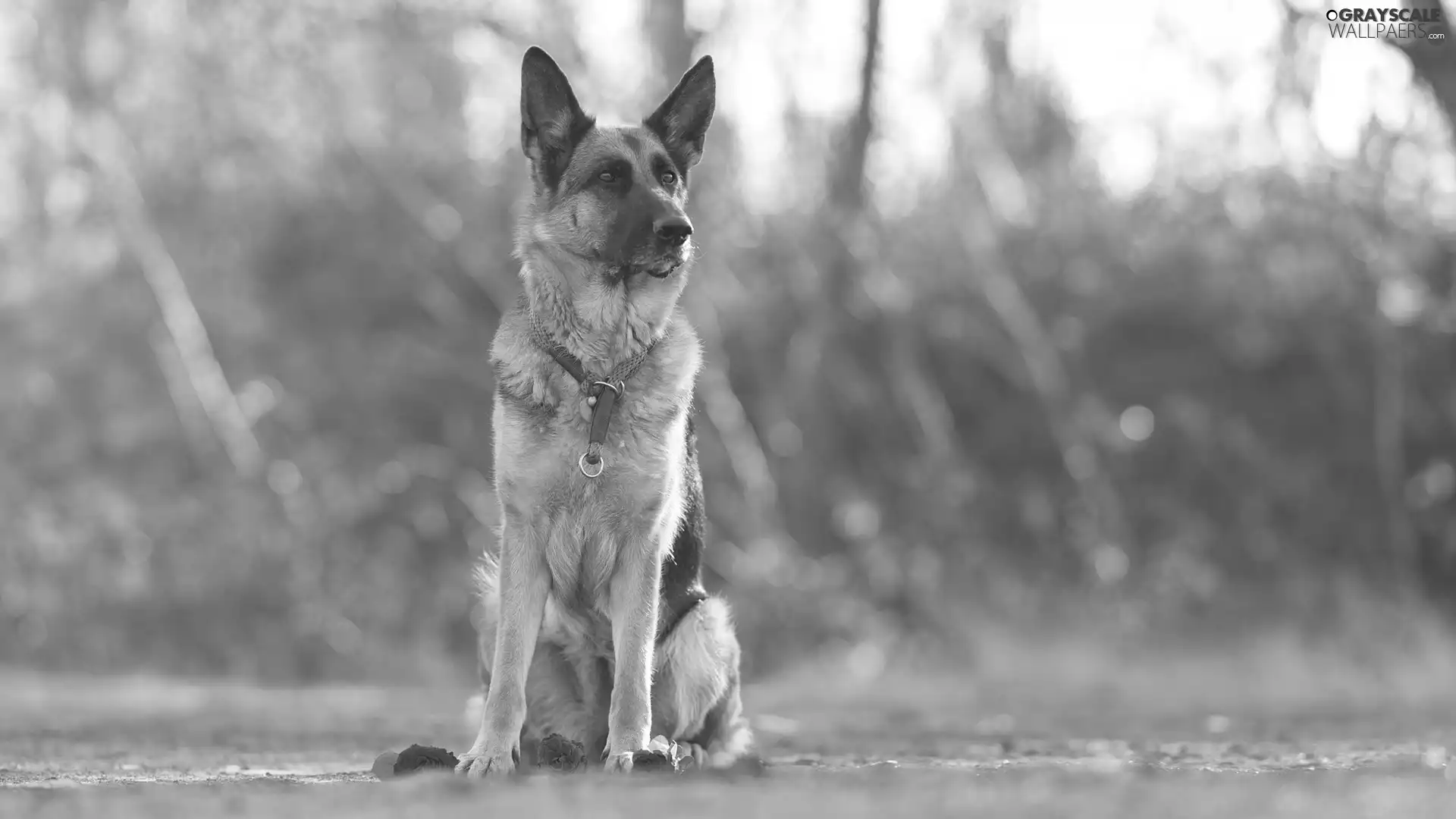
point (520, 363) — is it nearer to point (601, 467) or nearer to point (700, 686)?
point (601, 467)

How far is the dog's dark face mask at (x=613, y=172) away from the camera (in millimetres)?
5160

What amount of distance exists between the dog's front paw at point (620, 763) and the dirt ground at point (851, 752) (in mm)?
200

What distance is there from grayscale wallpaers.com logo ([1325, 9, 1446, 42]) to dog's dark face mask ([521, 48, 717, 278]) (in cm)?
542

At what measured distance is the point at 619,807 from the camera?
3.77 metres

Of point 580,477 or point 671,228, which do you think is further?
point 671,228

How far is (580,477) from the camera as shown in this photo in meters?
4.95

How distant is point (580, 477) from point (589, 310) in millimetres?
677

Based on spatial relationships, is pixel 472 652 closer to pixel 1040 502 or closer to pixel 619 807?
pixel 1040 502

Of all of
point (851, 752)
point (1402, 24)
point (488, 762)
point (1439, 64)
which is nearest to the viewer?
point (488, 762)

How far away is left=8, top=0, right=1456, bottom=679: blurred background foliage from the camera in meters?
13.1

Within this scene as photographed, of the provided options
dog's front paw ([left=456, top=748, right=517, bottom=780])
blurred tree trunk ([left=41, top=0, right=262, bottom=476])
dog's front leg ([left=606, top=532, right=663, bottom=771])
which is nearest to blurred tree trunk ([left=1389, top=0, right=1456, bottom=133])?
dog's front leg ([left=606, top=532, right=663, bottom=771])

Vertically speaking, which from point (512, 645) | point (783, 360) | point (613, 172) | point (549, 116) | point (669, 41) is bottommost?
point (512, 645)

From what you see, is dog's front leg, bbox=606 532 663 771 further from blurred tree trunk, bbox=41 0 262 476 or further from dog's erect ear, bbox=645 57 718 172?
blurred tree trunk, bbox=41 0 262 476

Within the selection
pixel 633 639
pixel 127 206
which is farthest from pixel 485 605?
pixel 127 206
